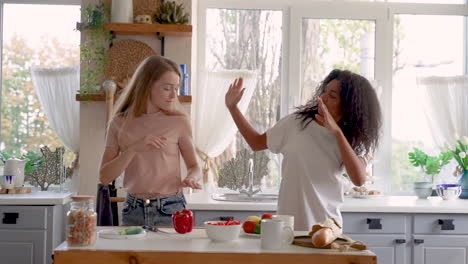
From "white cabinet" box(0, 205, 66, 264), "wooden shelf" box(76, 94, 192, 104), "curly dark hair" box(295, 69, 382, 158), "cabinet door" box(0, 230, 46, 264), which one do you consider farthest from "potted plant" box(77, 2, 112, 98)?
"curly dark hair" box(295, 69, 382, 158)

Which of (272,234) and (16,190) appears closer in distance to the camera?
(272,234)

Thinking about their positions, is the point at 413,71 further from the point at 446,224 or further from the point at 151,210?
the point at 151,210

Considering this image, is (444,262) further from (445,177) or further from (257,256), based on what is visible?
(257,256)

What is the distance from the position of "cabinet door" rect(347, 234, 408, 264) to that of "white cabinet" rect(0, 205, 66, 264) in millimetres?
1696

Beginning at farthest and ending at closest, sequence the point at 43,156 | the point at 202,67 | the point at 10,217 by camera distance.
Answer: the point at 202,67 < the point at 43,156 < the point at 10,217

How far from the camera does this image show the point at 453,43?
4449mm

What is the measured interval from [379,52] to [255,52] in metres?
0.86

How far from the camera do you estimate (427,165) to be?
4129 millimetres

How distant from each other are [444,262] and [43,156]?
2499 millimetres

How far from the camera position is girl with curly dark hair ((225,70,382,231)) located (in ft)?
8.12

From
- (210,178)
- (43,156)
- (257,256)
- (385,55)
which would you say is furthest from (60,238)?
(385,55)

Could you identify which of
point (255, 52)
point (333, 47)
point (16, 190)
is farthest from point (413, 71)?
point (16, 190)

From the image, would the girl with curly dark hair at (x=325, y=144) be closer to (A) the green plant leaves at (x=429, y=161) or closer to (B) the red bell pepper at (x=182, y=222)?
(B) the red bell pepper at (x=182, y=222)

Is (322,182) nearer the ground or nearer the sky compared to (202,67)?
nearer the ground
